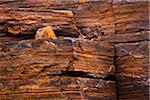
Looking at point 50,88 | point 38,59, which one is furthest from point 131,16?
point 50,88

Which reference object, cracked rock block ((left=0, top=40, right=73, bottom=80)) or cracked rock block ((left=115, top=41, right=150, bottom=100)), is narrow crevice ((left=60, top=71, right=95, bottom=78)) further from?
cracked rock block ((left=115, top=41, right=150, bottom=100))

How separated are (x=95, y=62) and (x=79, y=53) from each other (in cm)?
49

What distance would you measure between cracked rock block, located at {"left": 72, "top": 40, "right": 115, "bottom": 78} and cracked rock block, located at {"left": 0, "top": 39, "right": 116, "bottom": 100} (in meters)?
0.05

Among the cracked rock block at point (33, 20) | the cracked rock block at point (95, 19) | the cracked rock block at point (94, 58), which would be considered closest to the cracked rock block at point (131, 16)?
the cracked rock block at point (95, 19)

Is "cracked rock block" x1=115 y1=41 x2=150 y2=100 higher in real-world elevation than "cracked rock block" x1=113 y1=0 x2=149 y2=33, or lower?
lower

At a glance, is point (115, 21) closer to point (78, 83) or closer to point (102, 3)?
point (102, 3)

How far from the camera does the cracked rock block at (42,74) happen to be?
9234 mm

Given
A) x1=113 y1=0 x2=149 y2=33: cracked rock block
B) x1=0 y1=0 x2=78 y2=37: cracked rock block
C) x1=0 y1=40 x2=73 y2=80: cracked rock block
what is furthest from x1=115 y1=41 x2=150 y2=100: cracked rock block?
x1=0 y1=40 x2=73 y2=80: cracked rock block

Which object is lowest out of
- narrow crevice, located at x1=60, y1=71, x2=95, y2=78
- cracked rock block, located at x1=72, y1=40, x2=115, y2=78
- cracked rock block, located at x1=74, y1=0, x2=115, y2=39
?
narrow crevice, located at x1=60, y1=71, x2=95, y2=78

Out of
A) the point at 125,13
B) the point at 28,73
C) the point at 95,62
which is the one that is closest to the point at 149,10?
the point at 125,13

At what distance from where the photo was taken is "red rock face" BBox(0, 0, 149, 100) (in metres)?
9.36

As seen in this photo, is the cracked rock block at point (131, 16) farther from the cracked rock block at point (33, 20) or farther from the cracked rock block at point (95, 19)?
the cracked rock block at point (33, 20)

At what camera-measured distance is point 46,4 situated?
35.8 ft

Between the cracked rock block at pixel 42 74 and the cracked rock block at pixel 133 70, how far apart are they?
31.2 inches
